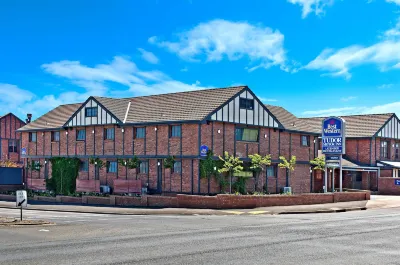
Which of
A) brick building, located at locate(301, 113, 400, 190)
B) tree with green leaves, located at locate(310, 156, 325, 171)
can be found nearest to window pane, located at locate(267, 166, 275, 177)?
tree with green leaves, located at locate(310, 156, 325, 171)

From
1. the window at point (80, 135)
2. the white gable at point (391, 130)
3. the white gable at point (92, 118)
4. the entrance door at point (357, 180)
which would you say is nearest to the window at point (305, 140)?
the entrance door at point (357, 180)

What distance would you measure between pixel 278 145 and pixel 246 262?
3305 centimetres

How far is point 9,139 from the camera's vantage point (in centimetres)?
7475

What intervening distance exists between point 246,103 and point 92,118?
13943 millimetres

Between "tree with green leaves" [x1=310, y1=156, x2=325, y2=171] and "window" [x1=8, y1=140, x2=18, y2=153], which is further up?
"window" [x1=8, y1=140, x2=18, y2=153]

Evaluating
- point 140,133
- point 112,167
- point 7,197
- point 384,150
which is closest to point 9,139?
point 7,197

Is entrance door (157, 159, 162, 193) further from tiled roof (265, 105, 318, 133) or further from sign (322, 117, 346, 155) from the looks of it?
sign (322, 117, 346, 155)

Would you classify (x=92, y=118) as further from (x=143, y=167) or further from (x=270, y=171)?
(x=270, y=171)

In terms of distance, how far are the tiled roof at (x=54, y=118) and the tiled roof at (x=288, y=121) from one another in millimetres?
20308

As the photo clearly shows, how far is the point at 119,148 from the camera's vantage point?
1768 inches

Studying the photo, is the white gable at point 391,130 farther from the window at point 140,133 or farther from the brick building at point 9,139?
the brick building at point 9,139

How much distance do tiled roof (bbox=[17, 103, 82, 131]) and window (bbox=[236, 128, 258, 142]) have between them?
17890 millimetres

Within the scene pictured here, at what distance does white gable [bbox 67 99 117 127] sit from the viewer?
149 ft

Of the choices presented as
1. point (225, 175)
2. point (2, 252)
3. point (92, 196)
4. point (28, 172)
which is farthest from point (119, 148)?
point (2, 252)
